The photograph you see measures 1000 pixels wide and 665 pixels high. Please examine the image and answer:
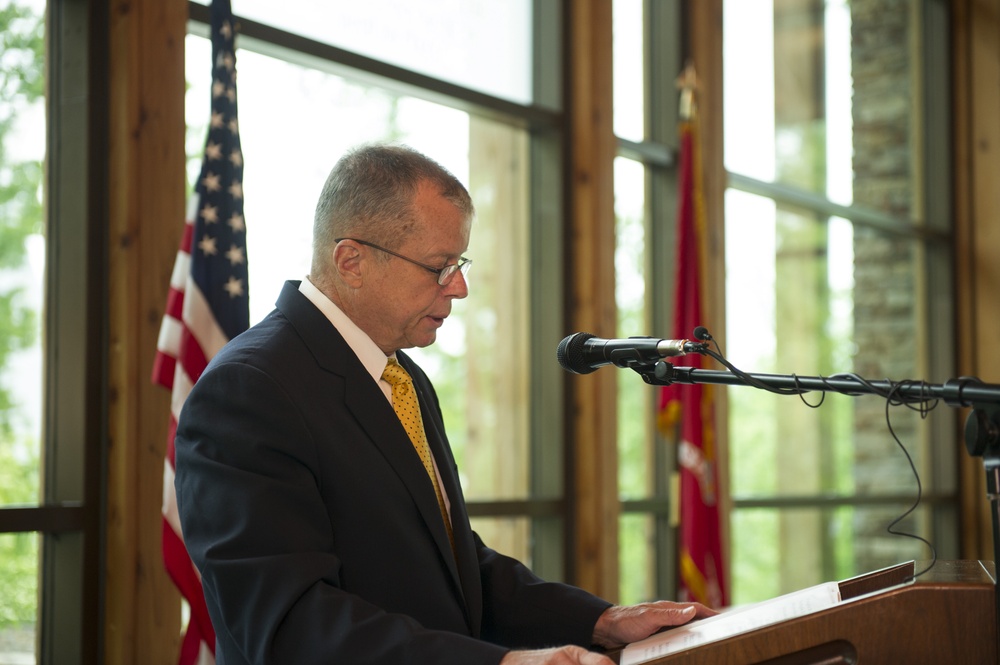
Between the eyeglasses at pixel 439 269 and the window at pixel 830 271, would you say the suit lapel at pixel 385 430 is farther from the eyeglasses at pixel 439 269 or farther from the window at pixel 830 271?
the window at pixel 830 271

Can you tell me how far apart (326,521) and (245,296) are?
1279mm

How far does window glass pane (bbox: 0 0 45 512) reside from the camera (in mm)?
2871

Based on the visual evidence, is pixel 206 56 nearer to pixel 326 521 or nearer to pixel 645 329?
pixel 326 521

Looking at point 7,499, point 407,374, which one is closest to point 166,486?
point 7,499

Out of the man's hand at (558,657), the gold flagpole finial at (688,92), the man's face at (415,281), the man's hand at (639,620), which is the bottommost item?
the man's hand at (639,620)

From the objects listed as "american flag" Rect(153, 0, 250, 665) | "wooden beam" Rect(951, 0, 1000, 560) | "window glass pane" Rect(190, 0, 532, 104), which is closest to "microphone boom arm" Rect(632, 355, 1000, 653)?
"american flag" Rect(153, 0, 250, 665)

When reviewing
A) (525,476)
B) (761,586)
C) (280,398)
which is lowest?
(761,586)

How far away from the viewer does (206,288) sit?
9.23 ft

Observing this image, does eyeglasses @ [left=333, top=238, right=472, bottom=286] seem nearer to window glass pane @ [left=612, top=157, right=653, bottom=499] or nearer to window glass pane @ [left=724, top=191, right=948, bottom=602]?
window glass pane @ [left=612, top=157, right=653, bottom=499]

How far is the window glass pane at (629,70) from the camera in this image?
5094 millimetres

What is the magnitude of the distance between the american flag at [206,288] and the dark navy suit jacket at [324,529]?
825 mm

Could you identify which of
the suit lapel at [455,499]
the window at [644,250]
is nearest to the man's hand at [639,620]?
the suit lapel at [455,499]

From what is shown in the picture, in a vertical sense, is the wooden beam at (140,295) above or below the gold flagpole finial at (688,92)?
below

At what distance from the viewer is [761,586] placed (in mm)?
6000
